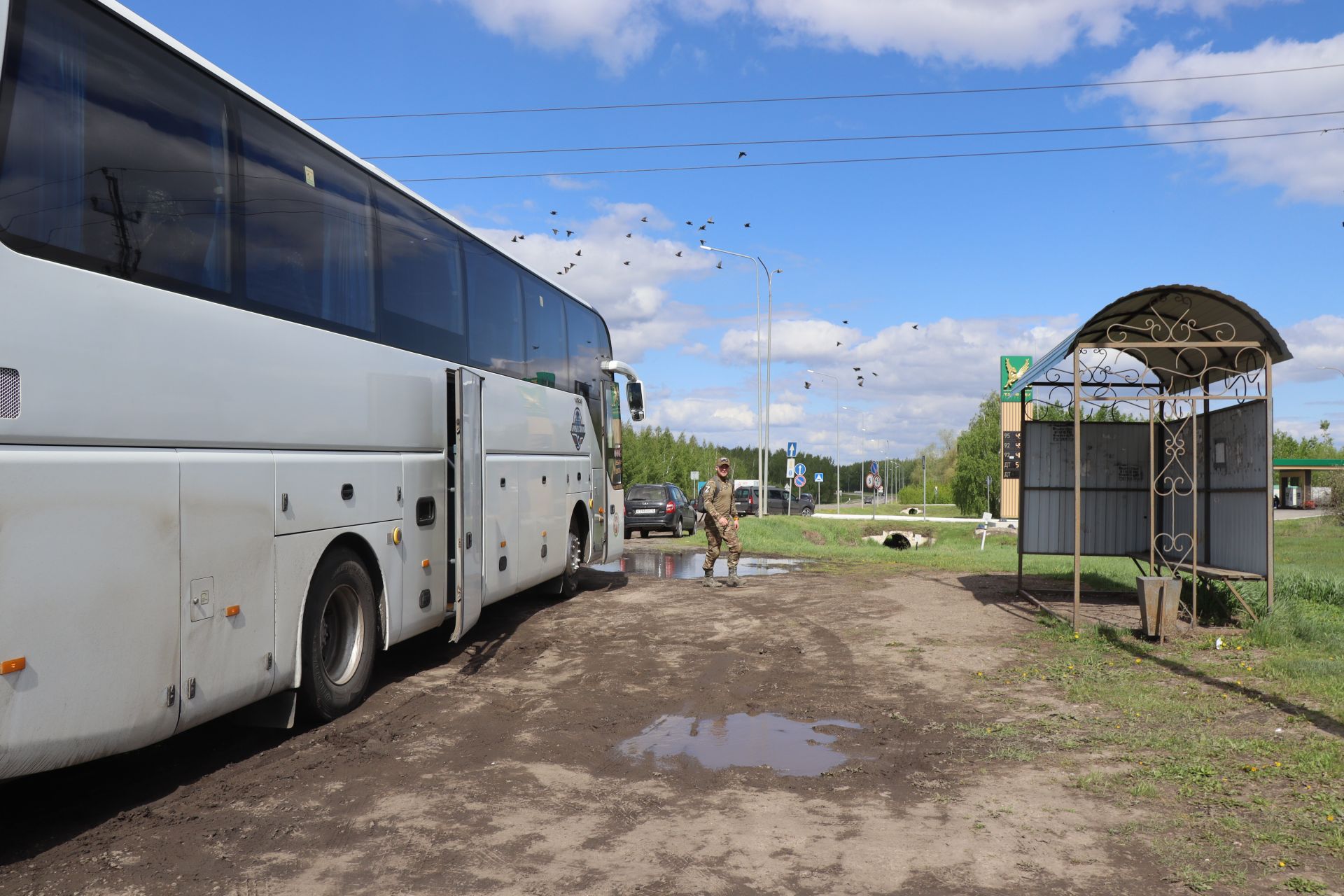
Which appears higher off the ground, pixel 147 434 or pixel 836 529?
pixel 147 434

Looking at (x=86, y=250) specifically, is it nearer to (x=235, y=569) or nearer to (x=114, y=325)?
(x=114, y=325)

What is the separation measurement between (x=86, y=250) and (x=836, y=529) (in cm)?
3958

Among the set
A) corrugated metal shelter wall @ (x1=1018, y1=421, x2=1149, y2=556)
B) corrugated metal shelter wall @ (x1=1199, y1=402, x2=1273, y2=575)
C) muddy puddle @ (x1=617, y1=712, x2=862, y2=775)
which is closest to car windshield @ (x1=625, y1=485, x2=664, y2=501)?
corrugated metal shelter wall @ (x1=1018, y1=421, x2=1149, y2=556)

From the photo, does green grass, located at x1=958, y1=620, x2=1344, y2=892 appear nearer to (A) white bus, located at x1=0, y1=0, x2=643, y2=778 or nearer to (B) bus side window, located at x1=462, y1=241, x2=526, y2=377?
(A) white bus, located at x1=0, y1=0, x2=643, y2=778

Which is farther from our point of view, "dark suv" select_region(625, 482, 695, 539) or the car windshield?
the car windshield

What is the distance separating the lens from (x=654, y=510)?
33406 millimetres

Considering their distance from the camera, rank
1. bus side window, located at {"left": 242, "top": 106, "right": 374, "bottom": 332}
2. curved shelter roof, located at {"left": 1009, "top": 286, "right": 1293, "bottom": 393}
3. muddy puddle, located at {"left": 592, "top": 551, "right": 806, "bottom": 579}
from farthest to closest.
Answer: muddy puddle, located at {"left": 592, "top": 551, "right": 806, "bottom": 579}
curved shelter roof, located at {"left": 1009, "top": 286, "right": 1293, "bottom": 393}
bus side window, located at {"left": 242, "top": 106, "right": 374, "bottom": 332}

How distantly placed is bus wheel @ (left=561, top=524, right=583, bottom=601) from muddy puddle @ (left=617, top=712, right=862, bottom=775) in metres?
6.30

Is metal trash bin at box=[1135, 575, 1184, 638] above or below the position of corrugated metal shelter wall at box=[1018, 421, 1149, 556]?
below

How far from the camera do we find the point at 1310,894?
13.9 feet

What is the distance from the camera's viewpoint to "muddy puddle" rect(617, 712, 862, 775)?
6.53m

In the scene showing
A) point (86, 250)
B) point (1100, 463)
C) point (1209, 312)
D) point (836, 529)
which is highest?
point (1209, 312)

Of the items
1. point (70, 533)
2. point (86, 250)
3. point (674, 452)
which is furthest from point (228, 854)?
point (674, 452)

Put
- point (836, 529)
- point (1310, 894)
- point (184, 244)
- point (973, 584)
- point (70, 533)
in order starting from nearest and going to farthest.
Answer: point (1310, 894) < point (70, 533) < point (184, 244) < point (973, 584) < point (836, 529)
